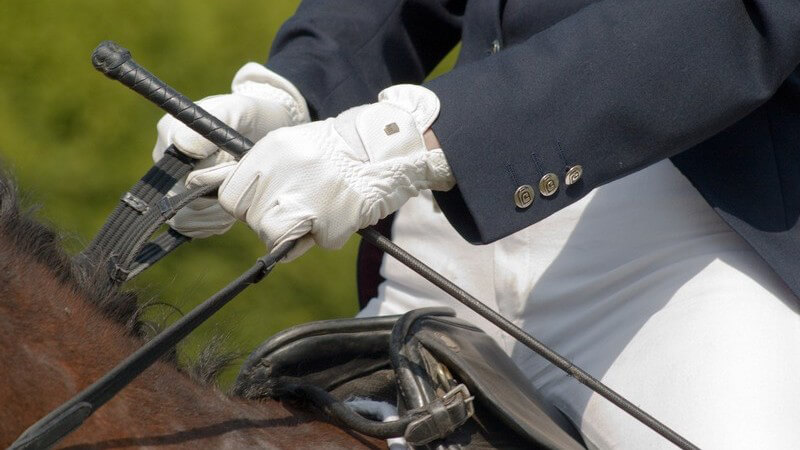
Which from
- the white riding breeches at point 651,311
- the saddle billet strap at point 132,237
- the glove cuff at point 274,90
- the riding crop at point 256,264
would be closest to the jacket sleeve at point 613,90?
the riding crop at point 256,264

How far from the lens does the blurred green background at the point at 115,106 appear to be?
3.23 metres

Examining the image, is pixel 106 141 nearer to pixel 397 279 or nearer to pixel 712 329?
pixel 397 279

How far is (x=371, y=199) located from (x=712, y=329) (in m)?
0.48

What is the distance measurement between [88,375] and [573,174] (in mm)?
608

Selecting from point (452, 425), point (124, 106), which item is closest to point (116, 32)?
point (124, 106)

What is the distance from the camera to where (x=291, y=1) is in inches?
139

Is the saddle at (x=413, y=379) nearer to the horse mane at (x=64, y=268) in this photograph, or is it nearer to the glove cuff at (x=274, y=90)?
the horse mane at (x=64, y=268)

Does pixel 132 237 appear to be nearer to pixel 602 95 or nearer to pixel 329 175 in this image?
pixel 329 175

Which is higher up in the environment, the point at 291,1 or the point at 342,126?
the point at 291,1

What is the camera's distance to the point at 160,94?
1303mm

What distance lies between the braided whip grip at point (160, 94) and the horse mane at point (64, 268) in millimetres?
174

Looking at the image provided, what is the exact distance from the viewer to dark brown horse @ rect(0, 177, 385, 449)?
1122 millimetres

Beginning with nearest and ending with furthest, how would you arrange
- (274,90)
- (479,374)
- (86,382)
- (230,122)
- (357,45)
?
(86,382) → (479,374) → (230,122) → (274,90) → (357,45)

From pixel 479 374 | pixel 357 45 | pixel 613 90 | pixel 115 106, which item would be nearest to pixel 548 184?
pixel 613 90
